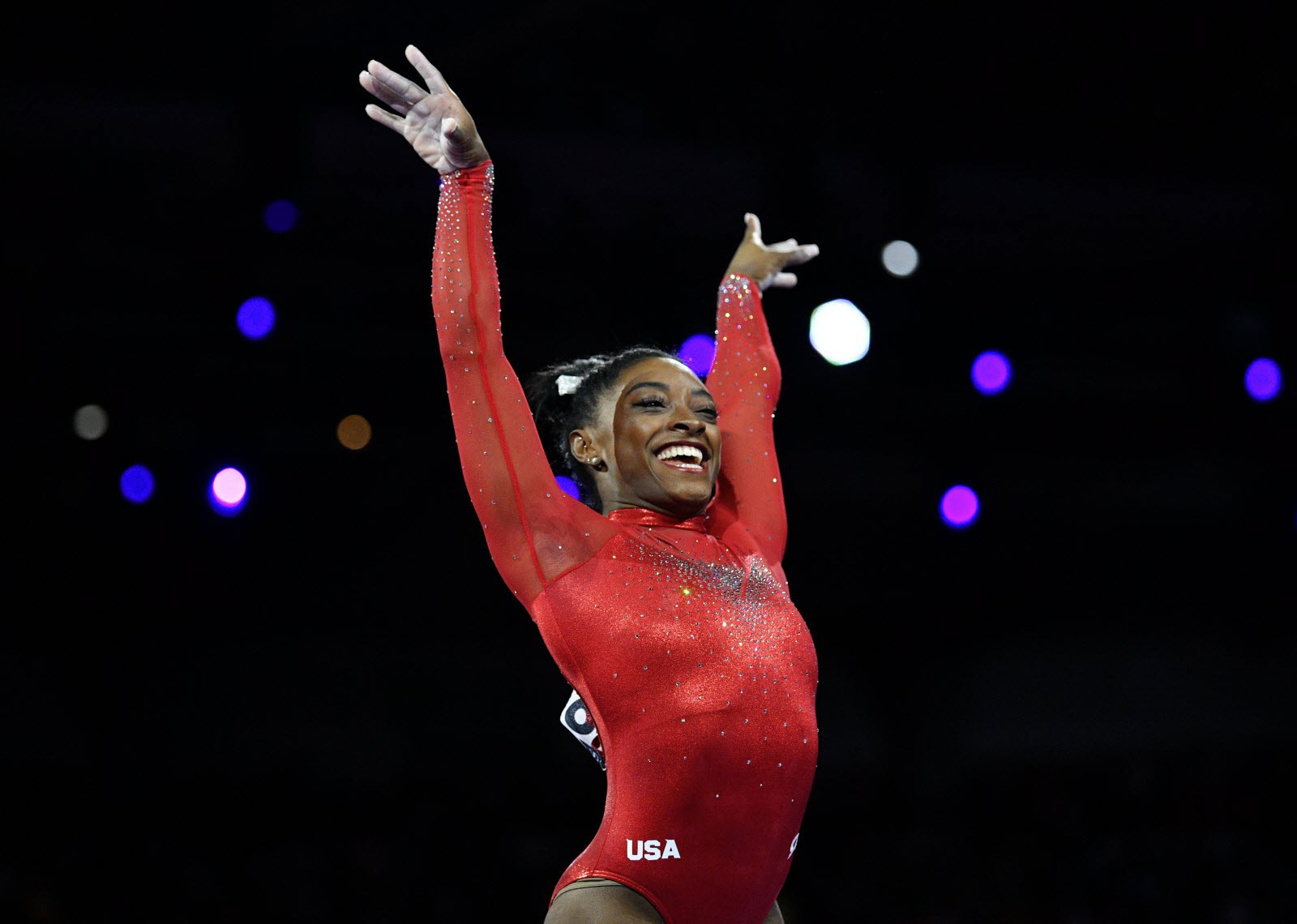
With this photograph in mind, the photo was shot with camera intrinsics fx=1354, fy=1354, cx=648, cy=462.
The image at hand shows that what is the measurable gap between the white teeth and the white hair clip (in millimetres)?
291

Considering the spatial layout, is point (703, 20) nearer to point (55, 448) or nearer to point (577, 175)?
point (577, 175)

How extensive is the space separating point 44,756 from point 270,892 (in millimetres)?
2045

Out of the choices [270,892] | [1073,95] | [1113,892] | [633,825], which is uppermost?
[1073,95]

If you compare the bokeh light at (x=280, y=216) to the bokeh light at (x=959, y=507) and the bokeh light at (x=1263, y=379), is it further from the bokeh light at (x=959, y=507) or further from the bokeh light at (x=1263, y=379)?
the bokeh light at (x=1263, y=379)

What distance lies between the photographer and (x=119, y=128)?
543 centimetres

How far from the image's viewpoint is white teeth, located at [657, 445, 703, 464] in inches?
98.0

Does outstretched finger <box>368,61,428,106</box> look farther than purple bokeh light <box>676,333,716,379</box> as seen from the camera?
No

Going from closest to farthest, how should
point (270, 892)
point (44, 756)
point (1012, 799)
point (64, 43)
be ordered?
point (64, 43), point (270, 892), point (44, 756), point (1012, 799)

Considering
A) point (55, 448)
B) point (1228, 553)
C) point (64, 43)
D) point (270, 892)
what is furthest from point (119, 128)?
point (1228, 553)

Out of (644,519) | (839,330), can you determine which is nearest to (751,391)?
(644,519)

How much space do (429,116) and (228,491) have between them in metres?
3.92

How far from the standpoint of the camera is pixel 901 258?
19.3 ft

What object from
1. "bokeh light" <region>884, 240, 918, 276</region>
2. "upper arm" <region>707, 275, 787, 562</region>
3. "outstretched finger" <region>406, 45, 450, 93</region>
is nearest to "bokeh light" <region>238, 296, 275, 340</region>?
"bokeh light" <region>884, 240, 918, 276</region>

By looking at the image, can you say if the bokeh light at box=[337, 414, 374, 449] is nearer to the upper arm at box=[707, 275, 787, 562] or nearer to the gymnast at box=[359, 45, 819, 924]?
the upper arm at box=[707, 275, 787, 562]
